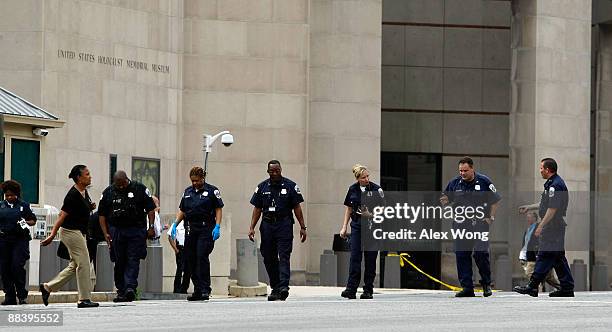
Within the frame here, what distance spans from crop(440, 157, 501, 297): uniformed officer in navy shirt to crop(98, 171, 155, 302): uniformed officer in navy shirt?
3983mm

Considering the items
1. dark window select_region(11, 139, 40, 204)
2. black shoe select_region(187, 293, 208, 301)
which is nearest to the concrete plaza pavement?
black shoe select_region(187, 293, 208, 301)

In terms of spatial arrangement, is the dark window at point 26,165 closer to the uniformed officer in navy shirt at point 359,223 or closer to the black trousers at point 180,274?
the black trousers at point 180,274

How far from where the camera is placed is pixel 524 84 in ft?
146

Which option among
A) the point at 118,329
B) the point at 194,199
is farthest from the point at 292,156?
the point at 118,329

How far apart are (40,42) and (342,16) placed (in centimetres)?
1027

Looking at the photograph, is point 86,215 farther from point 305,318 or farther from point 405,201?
point 405,201

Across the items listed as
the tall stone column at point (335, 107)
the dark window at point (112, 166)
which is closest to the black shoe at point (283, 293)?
the dark window at point (112, 166)

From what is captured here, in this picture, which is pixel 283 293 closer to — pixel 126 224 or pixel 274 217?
pixel 274 217

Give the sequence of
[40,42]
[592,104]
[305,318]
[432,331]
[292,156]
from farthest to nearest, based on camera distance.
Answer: [592,104], [292,156], [40,42], [305,318], [432,331]

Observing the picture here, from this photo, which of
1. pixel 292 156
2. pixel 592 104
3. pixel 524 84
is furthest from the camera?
pixel 592 104

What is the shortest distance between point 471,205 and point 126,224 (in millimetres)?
4677

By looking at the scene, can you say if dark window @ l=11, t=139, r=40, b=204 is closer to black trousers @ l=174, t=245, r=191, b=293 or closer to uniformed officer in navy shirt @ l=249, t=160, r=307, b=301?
black trousers @ l=174, t=245, r=191, b=293

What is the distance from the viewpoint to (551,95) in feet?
146

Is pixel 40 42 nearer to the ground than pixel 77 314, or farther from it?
farther from it
